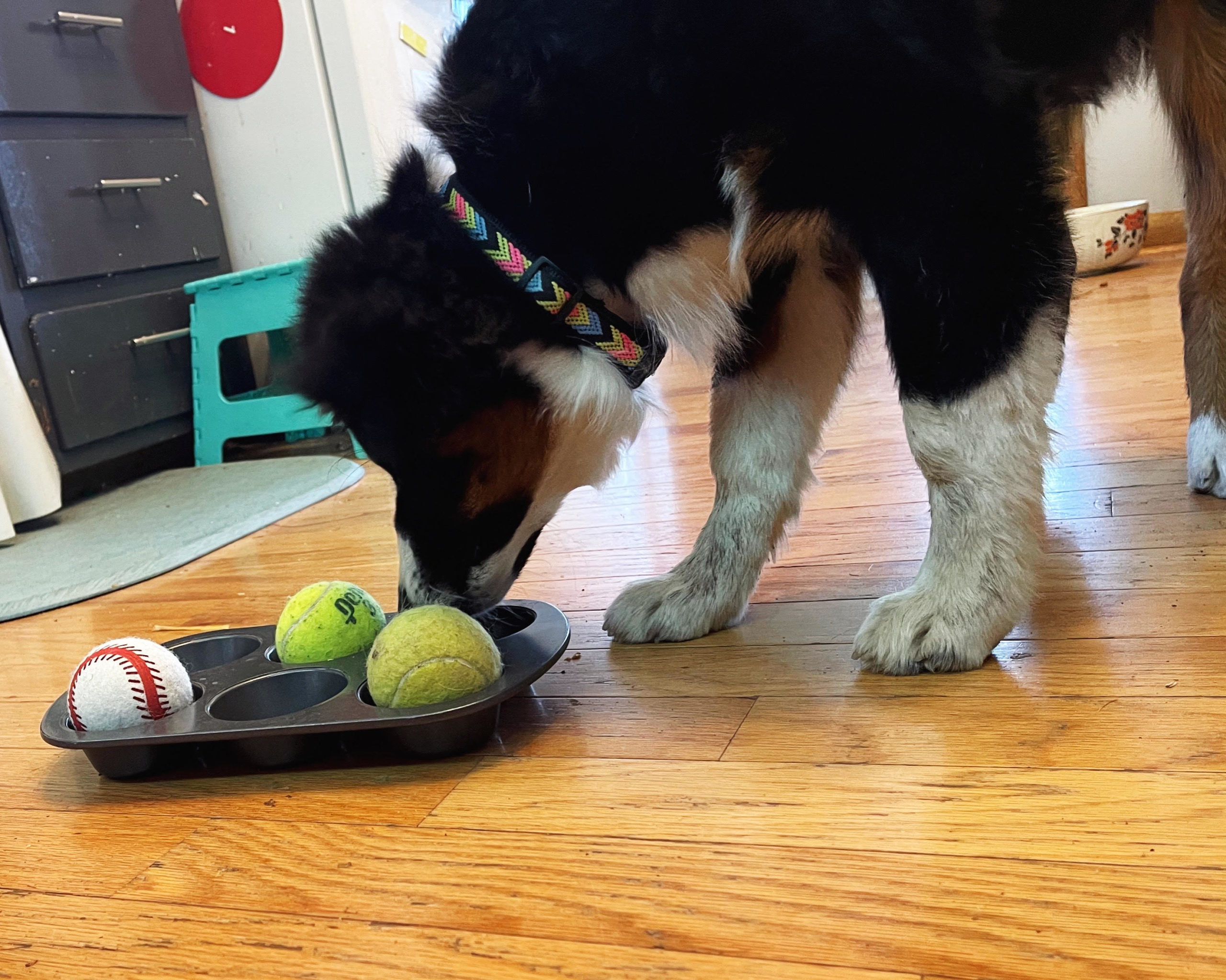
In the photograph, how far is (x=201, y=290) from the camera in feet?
10.5

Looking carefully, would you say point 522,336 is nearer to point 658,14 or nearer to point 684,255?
point 684,255

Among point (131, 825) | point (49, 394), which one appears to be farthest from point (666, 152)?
point (49, 394)

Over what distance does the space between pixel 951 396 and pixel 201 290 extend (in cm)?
264

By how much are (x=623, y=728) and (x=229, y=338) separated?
2.62m

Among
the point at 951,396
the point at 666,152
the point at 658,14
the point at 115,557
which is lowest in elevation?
the point at 115,557

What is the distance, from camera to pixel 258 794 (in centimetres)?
109

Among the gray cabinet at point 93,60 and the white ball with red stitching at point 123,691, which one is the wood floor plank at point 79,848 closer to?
the white ball with red stitching at point 123,691

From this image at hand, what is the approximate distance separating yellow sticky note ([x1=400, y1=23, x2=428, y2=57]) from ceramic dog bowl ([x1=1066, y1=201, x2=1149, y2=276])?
8.67 feet

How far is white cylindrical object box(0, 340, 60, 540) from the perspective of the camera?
8.65 ft

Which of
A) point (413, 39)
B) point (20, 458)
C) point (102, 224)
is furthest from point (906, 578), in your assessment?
point (413, 39)

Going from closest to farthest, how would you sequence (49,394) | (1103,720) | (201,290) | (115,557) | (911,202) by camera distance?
(1103,720)
(911,202)
(115,557)
(49,394)
(201,290)

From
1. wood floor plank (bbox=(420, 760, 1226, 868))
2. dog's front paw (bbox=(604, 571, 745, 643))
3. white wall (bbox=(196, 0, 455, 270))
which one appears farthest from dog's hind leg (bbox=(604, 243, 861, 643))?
white wall (bbox=(196, 0, 455, 270))

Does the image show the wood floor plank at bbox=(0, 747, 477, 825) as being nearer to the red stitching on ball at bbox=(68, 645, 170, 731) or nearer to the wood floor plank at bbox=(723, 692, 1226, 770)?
the red stitching on ball at bbox=(68, 645, 170, 731)

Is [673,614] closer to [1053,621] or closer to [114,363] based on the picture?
[1053,621]
